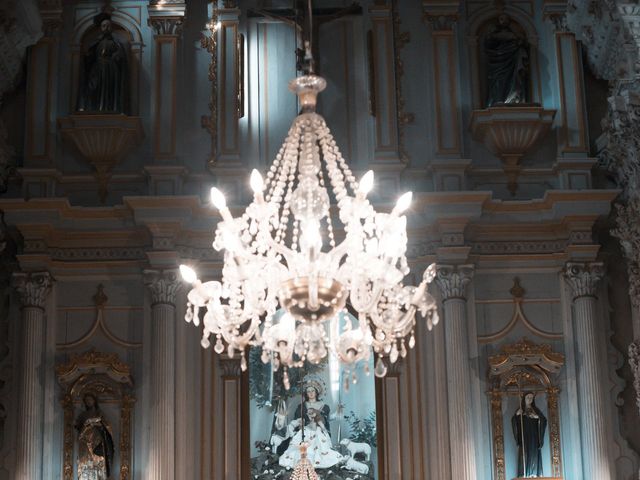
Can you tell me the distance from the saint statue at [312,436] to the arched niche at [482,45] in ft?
12.3

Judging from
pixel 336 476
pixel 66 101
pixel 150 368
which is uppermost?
pixel 66 101

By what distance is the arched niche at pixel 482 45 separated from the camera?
16.1 metres

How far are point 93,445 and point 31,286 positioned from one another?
178 centimetres

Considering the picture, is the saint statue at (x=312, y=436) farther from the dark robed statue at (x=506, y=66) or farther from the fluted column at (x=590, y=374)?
the dark robed statue at (x=506, y=66)

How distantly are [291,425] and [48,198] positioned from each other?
3.42 metres

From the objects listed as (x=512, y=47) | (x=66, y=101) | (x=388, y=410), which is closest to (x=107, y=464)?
(x=388, y=410)

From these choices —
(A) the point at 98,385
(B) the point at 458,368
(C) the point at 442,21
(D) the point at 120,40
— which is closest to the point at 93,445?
(A) the point at 98,385

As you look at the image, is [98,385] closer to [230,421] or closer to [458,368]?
[230,421]

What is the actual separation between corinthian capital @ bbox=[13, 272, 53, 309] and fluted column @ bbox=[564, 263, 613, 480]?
5.46 m

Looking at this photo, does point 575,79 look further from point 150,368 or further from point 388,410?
point 150,368

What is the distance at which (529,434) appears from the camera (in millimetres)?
14789

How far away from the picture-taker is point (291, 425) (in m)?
15.0

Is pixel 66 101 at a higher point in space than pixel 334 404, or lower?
higher

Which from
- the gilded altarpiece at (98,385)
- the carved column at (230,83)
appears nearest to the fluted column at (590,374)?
the carved column at (230,83)
